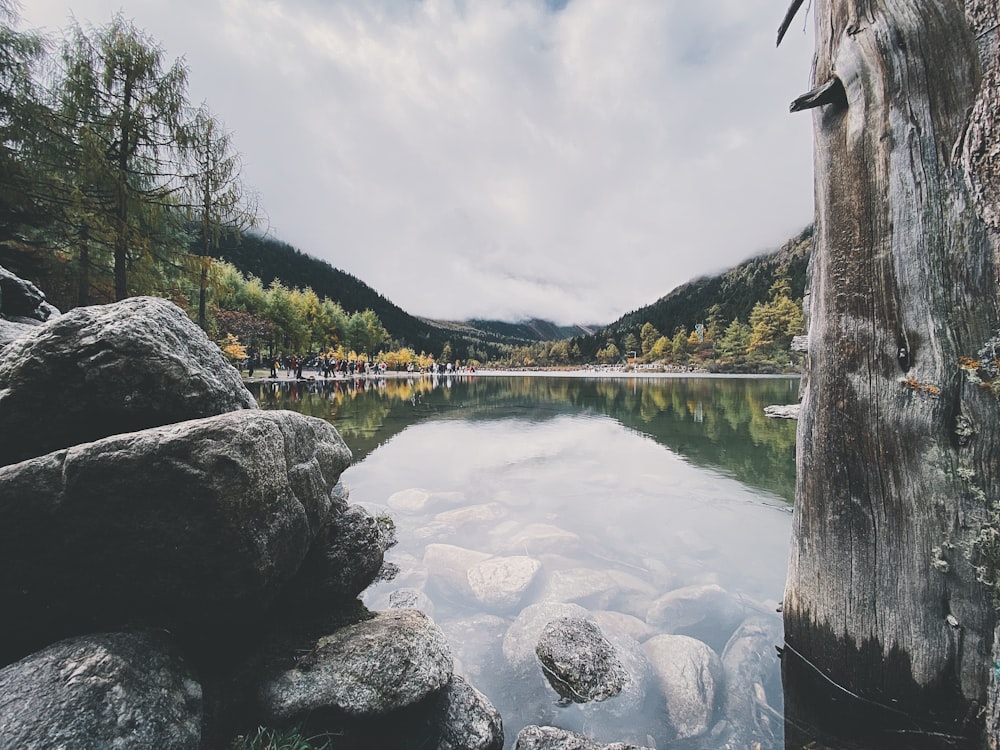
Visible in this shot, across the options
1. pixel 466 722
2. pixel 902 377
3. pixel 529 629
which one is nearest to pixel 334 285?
pixel 529 629

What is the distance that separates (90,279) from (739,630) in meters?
23.6

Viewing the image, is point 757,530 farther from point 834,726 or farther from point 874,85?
point 874,85

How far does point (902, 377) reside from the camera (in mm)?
2516

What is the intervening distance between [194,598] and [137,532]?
48 cm


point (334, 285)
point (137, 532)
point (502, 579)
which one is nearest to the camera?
point (137, 532)

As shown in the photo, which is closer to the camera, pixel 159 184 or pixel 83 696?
pixel 83 696

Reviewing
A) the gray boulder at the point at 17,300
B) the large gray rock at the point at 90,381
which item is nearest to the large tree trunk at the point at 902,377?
the large gray rock at the point at 90,381

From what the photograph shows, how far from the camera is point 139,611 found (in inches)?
81.4

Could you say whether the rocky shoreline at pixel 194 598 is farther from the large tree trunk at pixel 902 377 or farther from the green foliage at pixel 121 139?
the green foliage at pixel 121 139

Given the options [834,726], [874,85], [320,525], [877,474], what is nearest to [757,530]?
[834,726]

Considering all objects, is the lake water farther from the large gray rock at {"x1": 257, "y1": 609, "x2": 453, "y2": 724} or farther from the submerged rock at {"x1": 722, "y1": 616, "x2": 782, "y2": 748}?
the large gray rock at {"x1": 257, "y1": 609, "x2": 453, "y2": 724}

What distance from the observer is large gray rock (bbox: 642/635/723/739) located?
3104 mm

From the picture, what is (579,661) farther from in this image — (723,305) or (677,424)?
(723,305)

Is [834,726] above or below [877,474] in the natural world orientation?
below
